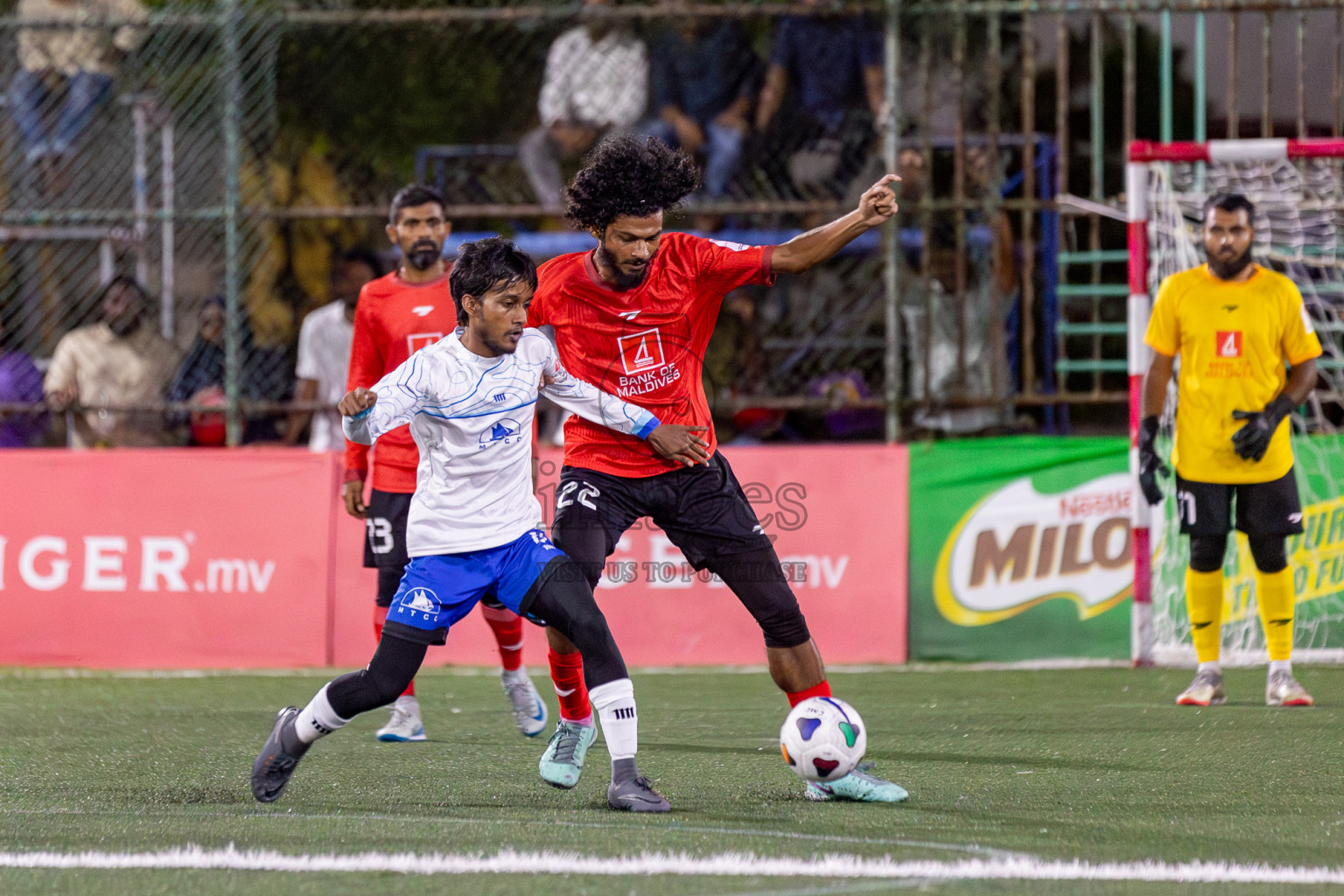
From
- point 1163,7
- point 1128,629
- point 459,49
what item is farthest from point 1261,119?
point 459,49

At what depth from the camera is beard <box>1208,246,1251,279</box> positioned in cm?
743

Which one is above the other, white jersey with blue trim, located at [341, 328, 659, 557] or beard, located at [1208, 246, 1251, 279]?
beard, located at [1208, 246, 1251, 279]

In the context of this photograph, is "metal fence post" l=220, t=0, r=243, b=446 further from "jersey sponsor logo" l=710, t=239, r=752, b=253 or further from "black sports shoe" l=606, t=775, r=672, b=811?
"black sports shoe" l=606, t=775, r=672, b=811

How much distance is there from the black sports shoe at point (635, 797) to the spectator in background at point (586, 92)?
6.20 meters

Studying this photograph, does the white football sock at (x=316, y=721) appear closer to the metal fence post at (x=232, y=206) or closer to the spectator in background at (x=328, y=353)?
the spectator in background at (x=328, y=353)

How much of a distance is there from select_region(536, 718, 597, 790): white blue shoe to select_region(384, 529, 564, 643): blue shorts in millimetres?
585

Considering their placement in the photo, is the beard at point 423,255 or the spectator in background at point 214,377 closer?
the beard at point 423,255

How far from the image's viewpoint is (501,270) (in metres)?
4.83

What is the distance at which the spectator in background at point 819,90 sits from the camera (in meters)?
9.92

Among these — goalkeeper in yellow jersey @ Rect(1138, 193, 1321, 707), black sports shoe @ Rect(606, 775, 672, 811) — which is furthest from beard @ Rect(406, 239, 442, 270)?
goalkeeper in yellow jersey @ Rect(1138, 193, 1321, 707)

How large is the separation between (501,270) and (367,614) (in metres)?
4.88

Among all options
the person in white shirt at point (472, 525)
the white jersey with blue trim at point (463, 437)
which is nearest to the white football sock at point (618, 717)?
the person in white shirt at point (472, 525)

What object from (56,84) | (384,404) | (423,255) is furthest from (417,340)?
(56,84)

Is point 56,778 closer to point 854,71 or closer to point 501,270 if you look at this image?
point 501,270
